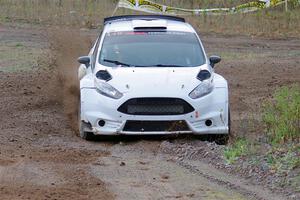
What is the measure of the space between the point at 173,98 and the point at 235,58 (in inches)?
458

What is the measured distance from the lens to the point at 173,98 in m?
10.7

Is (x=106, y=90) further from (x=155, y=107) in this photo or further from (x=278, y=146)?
(x=278, y=146)

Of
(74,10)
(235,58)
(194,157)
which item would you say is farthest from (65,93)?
(74,10)

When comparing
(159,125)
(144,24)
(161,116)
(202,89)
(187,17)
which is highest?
(144,24)

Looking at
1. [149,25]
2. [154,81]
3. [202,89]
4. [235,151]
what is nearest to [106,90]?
[154,81]

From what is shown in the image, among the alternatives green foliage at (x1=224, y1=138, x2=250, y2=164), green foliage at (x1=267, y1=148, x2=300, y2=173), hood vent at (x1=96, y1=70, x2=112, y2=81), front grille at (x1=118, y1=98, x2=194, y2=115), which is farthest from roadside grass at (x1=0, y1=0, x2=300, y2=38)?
green foliage at (x1=267, y1=148, x2=300, y2=173)

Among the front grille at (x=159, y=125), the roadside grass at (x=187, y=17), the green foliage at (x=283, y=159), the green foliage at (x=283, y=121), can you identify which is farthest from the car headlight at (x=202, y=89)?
the roadside grass at (x=187, y=17)

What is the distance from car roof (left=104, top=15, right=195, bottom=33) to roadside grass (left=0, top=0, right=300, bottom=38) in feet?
51.4

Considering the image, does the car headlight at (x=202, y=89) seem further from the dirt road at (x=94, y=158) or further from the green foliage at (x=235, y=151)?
the green foliage at (x=235, y=151)

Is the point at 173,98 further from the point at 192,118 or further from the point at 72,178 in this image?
the point at 72,178

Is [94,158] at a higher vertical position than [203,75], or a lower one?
lower

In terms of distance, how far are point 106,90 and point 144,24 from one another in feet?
6.90

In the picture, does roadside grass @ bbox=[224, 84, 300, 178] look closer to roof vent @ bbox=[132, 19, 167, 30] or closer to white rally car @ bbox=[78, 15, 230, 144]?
white rally car @ bbox=[78, 15, 230, 144]

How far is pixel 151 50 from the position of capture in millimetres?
12055
